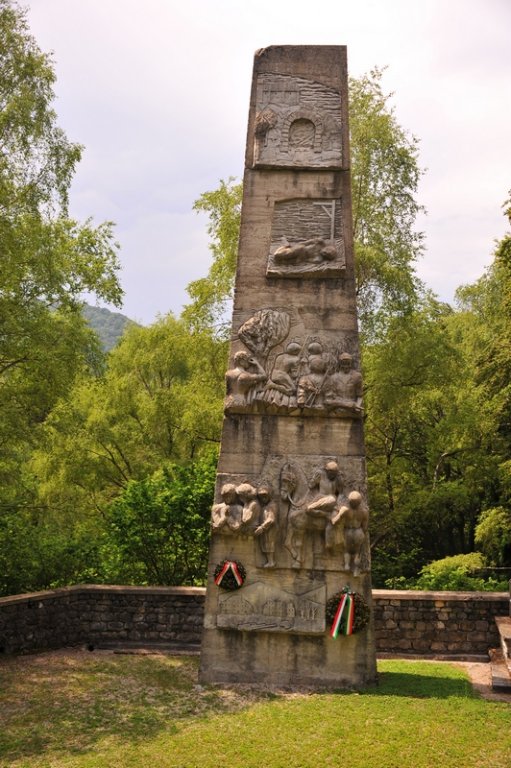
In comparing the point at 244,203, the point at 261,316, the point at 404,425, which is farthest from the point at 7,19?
the point at 404,425

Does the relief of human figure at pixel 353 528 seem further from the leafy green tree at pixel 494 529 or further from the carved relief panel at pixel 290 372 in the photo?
the leafy green tree at pixel 494 529

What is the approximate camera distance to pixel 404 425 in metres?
20.1

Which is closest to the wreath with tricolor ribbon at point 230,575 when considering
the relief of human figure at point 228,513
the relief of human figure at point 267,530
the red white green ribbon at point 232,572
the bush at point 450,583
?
the red white green ribbon at point 232,572

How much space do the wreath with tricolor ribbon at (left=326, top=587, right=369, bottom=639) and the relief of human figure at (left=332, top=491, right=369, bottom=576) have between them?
0.32 meters

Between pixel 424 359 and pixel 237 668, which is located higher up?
pixel 424 359

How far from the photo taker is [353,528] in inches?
366

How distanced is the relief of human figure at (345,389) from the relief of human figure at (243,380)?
0.90m

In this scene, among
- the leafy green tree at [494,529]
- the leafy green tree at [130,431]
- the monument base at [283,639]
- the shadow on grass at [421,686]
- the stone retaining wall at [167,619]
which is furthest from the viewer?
the leafy green tree at [130,431]

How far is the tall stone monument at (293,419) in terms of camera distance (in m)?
9.27

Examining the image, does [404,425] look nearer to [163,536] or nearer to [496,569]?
[496,569]

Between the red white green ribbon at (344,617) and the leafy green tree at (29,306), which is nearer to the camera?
the red white green ribbon at (344,617)

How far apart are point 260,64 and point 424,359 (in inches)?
335

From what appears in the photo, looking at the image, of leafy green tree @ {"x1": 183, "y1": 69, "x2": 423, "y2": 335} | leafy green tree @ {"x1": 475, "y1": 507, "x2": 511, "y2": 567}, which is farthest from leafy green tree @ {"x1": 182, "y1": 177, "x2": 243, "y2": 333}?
leafy green tree @ {"x1": 475, "y1": 507, "x2": 511, "y2": 567}

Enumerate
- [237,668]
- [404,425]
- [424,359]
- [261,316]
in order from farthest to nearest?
[404,425] → [424,359] → [261,316] → [237,668]
